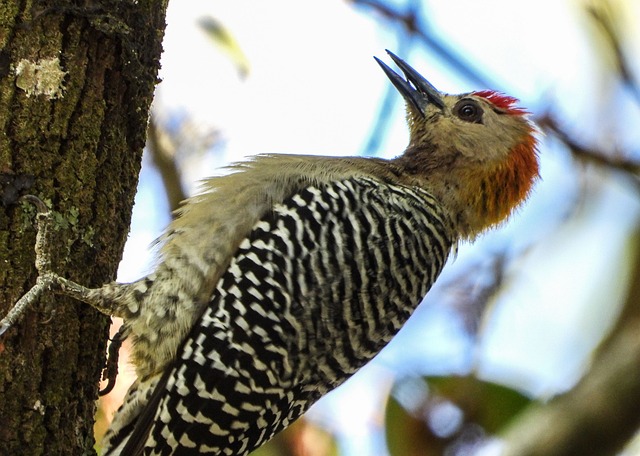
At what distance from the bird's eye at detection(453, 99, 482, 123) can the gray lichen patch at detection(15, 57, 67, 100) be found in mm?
2353

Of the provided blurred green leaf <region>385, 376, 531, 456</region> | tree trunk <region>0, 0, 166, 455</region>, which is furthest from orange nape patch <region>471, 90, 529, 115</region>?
tree trunk <region>0, 0, 166, 455</region>

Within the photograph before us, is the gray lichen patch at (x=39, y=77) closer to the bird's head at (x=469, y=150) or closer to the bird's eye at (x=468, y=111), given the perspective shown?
the bird's head at (x=469, y=150)

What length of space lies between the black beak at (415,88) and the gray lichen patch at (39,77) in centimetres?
211

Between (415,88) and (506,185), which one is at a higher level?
(415,88)

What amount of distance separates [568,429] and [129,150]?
179 cm

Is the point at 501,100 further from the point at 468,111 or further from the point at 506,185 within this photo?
the point at 506,185

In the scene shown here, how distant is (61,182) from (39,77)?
1.15ft

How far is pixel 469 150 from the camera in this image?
14.2 feet

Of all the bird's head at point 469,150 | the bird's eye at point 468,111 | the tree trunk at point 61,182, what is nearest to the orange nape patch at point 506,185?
the bird's head at point 469,150

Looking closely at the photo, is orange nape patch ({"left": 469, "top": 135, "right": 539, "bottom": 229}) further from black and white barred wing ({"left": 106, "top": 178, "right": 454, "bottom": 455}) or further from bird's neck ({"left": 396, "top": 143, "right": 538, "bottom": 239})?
black and white barred wing ({"left": 106, "top": 178, "right": 454, "bottom": 455})

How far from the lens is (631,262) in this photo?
10.7 feet

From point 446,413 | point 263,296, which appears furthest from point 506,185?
point 263,296

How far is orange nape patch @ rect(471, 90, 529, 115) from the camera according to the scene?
458 centimetres

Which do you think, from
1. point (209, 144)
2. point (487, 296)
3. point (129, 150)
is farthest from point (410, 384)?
point (209, 144)
